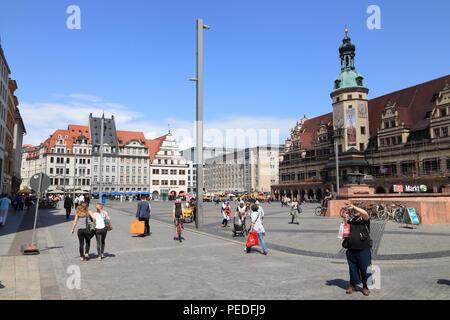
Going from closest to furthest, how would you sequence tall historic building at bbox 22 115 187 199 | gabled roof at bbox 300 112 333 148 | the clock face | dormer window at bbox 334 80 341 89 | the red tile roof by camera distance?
the red tile roof < the clock face < dormer window at bbox 334 80 341 89 < gabled roof at bbox 300 112 333 148 < tall historic building at bbox 22 115 187 199

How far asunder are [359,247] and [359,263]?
0.35 meters

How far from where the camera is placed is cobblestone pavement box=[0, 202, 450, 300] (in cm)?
785

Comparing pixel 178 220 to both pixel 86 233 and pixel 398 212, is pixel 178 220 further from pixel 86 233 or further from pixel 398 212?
pixel 398 212

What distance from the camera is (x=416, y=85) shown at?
7625 centimetres

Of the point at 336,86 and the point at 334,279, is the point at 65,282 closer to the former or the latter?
the point at 334,279

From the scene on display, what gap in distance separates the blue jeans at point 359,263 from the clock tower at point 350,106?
241 ft

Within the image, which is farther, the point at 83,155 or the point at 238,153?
the point at 238,153

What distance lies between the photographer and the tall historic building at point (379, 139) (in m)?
62.1

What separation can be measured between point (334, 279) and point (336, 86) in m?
78.9

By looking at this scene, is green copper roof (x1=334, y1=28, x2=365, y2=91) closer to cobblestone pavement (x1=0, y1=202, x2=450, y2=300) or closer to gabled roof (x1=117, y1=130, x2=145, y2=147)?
gabled roof (x1=117, y1=130, x2=145, y2=147)

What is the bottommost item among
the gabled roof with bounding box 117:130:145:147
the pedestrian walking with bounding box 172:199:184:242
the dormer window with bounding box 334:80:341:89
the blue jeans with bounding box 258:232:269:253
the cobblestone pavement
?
the cobblestone pavement

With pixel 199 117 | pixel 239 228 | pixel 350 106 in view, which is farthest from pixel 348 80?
pixel 239 228
